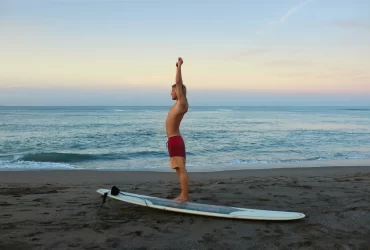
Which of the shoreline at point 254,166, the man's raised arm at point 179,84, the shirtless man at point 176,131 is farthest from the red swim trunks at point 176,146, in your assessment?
the shoreline at point 254,166

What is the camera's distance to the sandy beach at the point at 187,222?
12.4 ft

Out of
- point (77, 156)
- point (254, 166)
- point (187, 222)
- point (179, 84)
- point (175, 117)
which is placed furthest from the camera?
point (77, 156)

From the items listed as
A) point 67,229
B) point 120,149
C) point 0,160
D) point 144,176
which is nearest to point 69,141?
point 120,149

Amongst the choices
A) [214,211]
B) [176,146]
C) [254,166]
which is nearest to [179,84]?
[176,146]

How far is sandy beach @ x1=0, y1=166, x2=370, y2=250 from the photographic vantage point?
3.78m

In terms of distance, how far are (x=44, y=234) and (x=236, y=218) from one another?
94.8 inches

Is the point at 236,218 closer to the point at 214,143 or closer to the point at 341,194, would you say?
the point at 341,194

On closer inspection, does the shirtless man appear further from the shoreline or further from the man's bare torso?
the shoreline

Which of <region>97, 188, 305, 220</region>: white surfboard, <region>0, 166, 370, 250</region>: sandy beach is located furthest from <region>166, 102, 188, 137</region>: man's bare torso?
<region>0, 166, 370, 250</region>: sandy beach

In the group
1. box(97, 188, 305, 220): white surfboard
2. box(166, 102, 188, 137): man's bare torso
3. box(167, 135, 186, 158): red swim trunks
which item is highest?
box(166, 102, 188, 137): man's bare torso

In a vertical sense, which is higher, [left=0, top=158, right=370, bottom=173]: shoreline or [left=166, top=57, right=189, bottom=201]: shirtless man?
[left=166, top=57, right=189, bottom=201]: shirtless man

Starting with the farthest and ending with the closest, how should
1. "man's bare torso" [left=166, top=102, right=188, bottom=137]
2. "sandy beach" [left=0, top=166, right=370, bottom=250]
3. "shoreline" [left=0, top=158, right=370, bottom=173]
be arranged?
"shoreline" [left=0, top=158, right=370, bottom=173], "man's bare torso" [left=166, top=102, right=188, bottom=137], "sandy beach" [left=0, top=166, right=370, bottom=250]

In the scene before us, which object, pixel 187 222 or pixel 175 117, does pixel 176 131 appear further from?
pixel 187 222

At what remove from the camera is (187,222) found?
4.46 m
